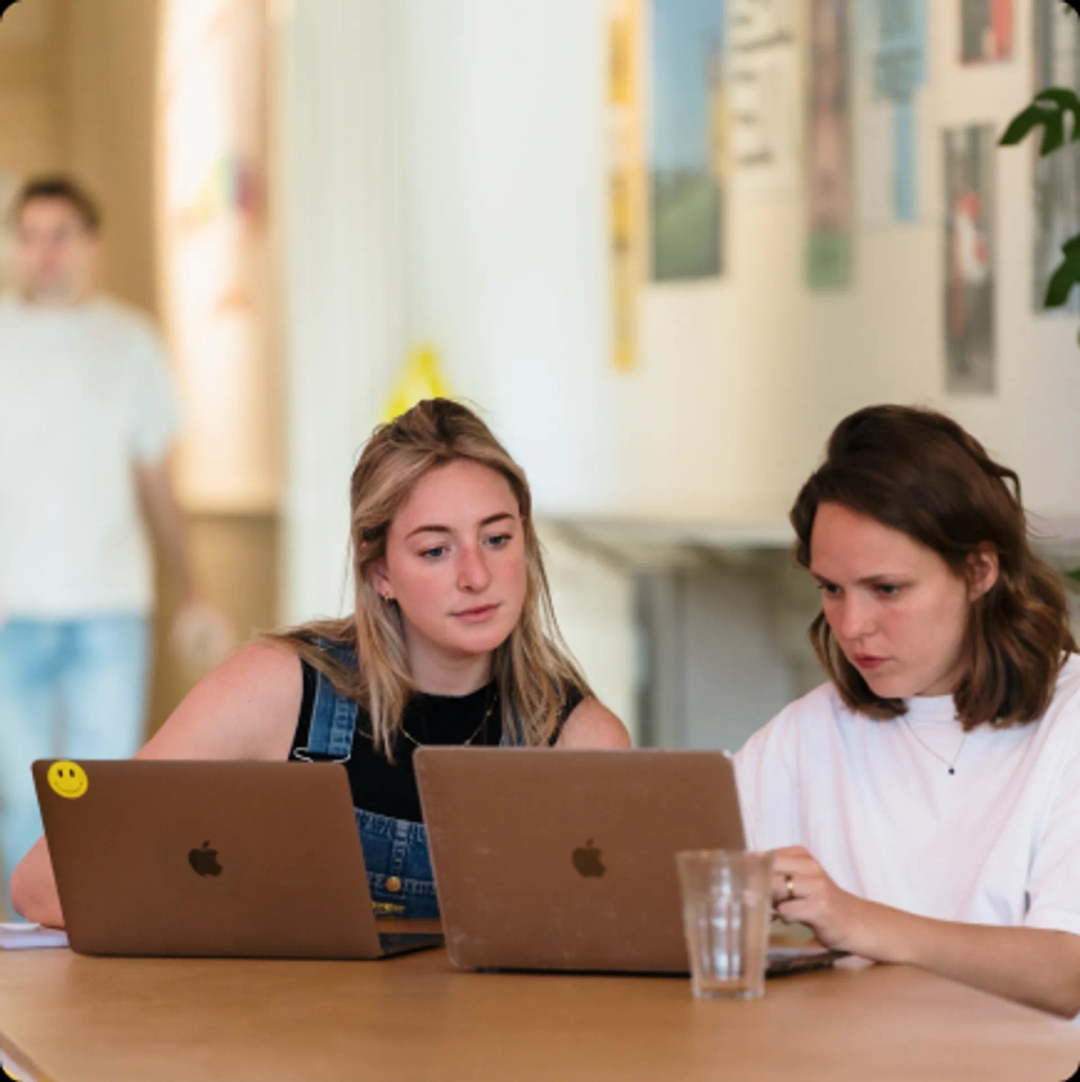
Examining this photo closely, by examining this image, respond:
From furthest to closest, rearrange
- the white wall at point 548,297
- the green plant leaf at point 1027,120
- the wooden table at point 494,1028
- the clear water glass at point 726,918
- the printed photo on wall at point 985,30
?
the white wall at point 548,297 → the printed photo on wall at point 985,30 → the green plant leaf at point 1027,120 → the clear water glass at point 726,918 → the wooden table at point 494,1028

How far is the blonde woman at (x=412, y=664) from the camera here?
2000mm

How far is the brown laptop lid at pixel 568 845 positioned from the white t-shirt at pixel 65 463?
11.8 ft

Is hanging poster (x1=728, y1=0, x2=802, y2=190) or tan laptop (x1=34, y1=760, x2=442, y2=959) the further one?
hanging poster (x1=728, y1=0, x2=802, y2=190)

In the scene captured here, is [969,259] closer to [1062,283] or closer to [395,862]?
[1062,283]

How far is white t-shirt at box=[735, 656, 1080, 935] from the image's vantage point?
1.83 meters

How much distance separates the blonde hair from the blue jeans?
114 inches

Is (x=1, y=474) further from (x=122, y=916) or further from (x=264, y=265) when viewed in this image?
(x=122, y=916)

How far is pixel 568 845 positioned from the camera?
1.51 m

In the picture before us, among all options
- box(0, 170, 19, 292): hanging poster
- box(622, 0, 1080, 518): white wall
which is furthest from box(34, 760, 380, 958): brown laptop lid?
box(0, 170, 19, 292): hanging poster

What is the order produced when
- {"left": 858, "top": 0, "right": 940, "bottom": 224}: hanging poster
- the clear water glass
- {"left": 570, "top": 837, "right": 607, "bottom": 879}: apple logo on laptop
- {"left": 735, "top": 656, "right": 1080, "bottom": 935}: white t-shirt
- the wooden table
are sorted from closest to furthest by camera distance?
the wooden table
the clear water glass
{"left": 570, "top": 837, "right": 607, "bottom": 879}: apple logo on laptop
{"left": 735, "top": 656, "right": 1080, "bottom": 935}: white t-shirt
{"left": 858, "top": 0, "right": 940, "bottom": 224}: hanging poster

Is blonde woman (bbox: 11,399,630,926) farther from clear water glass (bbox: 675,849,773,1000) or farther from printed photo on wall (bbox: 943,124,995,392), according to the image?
printed photo on wall (bbox: 943,124,995,392)

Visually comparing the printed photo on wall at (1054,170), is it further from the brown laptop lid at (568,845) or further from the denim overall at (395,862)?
the brown laptop lid at (568,845)

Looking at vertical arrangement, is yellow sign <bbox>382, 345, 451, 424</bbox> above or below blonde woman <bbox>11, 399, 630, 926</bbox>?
above

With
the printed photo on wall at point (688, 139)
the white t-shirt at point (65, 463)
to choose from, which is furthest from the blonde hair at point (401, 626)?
the white t-shirt at point (65, 463)
